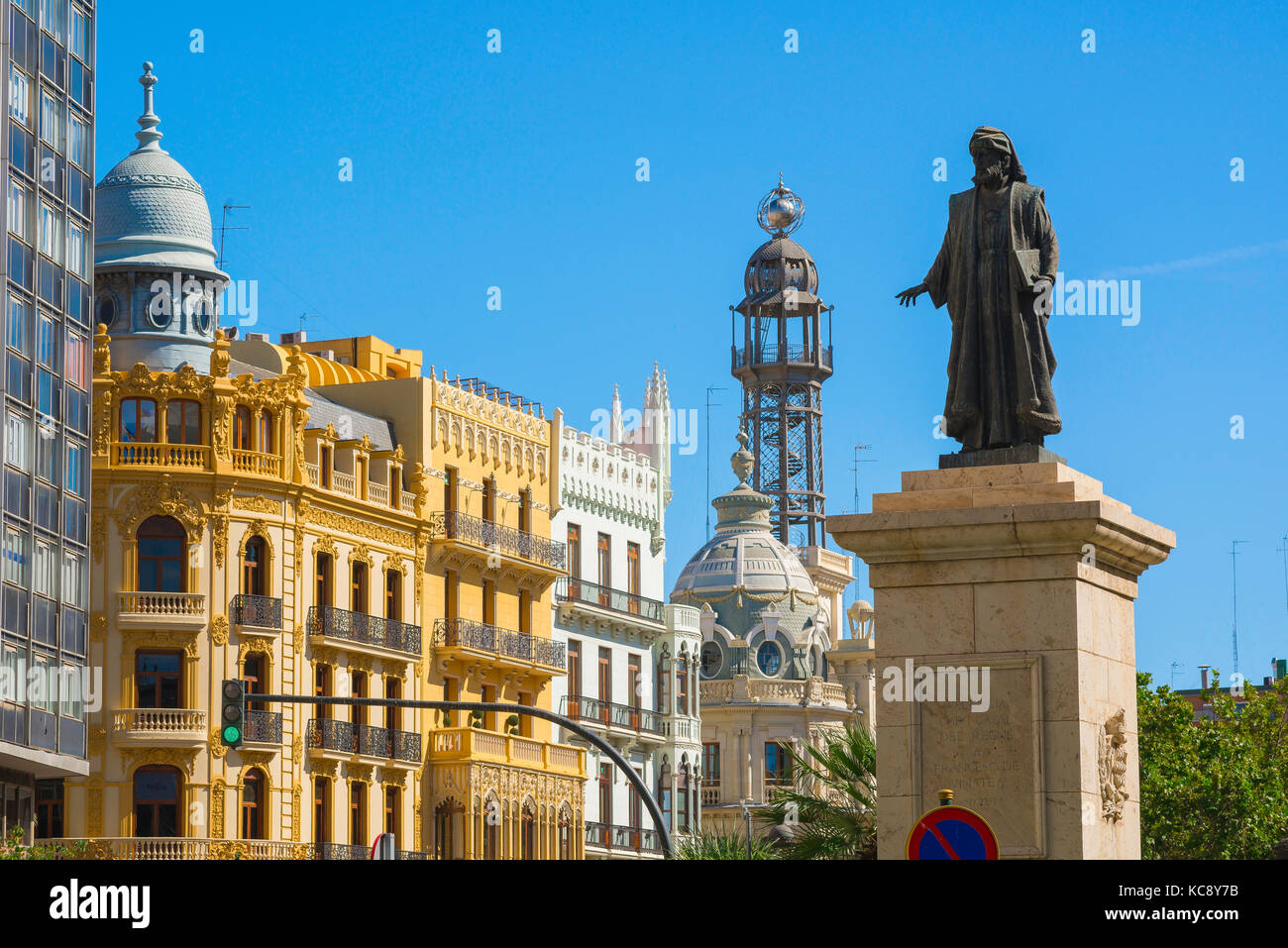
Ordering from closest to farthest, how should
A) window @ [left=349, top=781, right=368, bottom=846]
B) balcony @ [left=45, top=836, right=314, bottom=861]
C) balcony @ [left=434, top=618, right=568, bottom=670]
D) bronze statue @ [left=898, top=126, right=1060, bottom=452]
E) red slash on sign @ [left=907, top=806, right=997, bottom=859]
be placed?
red slash on sign @ [left=907, top=806, right=997, bottom=859] < bronze statue @ [left=898, top=126, right=1060, bottom=452] < balcony @ [left=45, top=836, right=314, bottom=861] < window @ [left=349, top=781, right=368, bottom=846] < balcony @ [left=434, top=618, right=568, bottom=670]

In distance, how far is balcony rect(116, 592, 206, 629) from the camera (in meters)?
66.9

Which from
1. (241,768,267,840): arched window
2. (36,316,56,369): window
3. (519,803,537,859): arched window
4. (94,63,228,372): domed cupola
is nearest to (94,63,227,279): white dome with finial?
(94,63,228,372): domed cupola

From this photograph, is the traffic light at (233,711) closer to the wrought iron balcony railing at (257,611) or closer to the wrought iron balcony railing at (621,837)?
the wrought iron balcony railing at (257,611)

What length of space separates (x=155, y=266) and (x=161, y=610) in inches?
439

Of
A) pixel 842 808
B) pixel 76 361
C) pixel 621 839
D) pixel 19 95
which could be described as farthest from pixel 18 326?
pixel 842 808

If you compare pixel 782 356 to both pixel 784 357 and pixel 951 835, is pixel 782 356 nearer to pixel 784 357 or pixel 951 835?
pixel 784 357

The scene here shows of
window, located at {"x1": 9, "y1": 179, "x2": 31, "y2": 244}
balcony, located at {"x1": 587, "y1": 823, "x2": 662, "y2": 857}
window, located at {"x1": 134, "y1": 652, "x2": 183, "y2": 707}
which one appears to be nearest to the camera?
window, located at {"x1": 9, "y1": 179, "x2": 31, "y2": 244}

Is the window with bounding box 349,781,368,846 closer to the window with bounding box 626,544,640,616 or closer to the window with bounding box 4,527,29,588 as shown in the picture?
the window with bounding box 4,527,29,588

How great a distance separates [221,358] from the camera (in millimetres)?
68562

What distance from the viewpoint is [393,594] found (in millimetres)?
75000

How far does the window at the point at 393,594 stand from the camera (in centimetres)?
7466

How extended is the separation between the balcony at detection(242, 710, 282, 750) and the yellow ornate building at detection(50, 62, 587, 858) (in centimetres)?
8

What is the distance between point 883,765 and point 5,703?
46081 millimetres

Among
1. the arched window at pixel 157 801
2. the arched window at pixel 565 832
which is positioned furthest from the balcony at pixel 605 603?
the arched window at pixel 157 801
